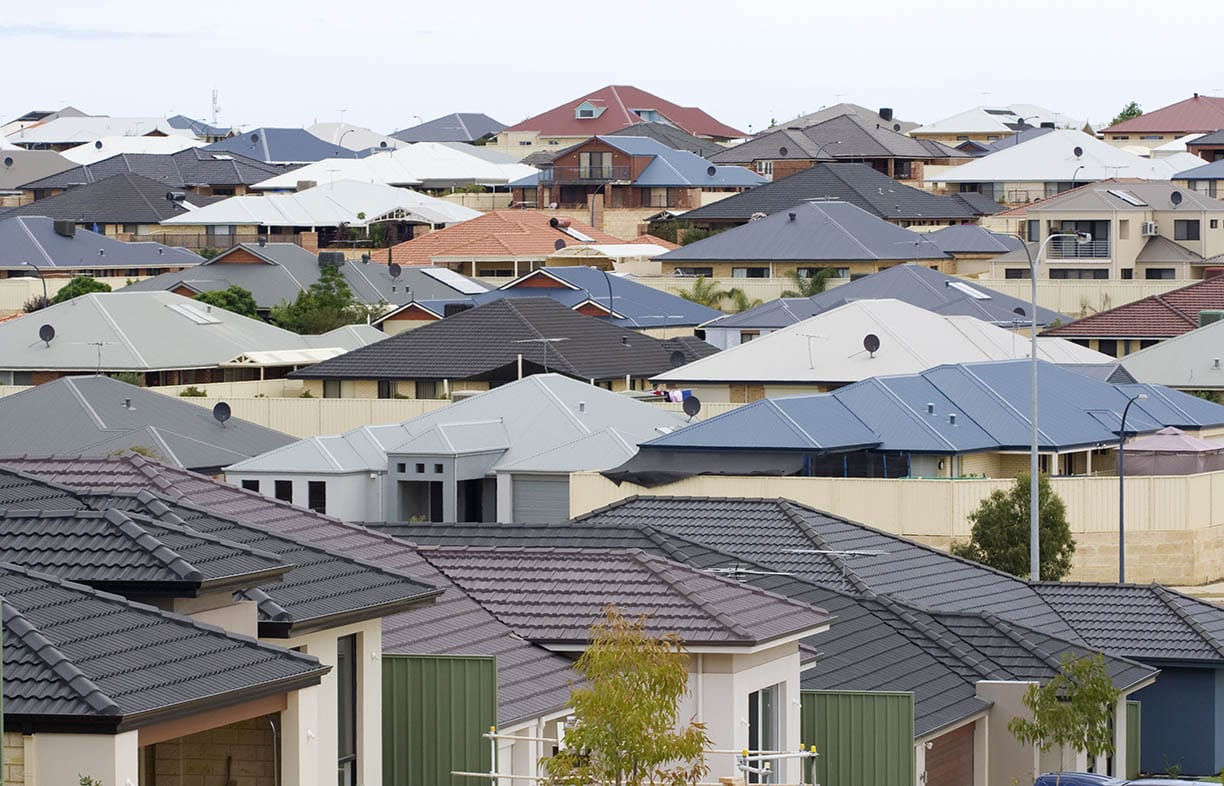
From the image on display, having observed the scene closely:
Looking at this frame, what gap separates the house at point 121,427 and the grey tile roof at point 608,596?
1593 inches

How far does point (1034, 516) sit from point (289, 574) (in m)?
31.7

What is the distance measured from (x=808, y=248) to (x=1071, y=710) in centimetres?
8878

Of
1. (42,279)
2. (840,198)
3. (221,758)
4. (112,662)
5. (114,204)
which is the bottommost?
(221,758)

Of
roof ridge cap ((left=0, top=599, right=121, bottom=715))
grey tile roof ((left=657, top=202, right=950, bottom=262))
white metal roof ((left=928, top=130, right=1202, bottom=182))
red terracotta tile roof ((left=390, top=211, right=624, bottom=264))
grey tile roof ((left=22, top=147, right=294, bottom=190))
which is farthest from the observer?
grey tile roof ((left=22, top=147, right=294, bottom=190))

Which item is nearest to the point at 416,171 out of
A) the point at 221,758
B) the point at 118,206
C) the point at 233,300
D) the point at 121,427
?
the point at 118,206

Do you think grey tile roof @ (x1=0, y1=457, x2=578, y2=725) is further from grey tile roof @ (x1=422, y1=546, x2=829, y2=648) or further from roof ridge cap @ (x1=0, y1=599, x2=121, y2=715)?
roof ridge cap @ (x1=0, y1=599, x2=121, y2=715)

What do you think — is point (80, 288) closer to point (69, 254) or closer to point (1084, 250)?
point (69, 254)

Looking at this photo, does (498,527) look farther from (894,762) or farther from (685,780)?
(685,780)

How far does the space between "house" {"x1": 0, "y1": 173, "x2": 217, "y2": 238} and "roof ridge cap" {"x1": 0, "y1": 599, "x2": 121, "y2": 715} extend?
13239 cm

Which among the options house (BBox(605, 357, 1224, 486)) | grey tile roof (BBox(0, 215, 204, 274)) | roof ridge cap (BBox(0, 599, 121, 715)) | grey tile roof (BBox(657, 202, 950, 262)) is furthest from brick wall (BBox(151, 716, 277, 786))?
grey tile roof (BBox(0, 215, 204, 274))

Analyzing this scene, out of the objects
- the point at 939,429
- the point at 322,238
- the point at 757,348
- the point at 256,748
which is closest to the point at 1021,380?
the point at 939,429

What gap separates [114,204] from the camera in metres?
154

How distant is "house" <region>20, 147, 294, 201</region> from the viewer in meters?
174

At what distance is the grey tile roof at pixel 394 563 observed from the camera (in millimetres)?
22328
